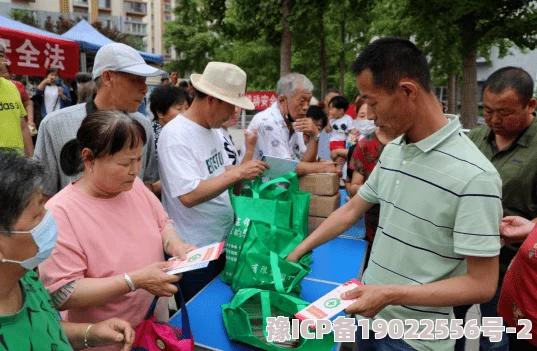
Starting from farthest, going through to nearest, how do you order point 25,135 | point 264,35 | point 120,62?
point 264,35, point 25,135, point 120,62

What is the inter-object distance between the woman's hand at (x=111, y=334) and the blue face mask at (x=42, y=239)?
0.35 m

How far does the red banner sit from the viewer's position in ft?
21.5

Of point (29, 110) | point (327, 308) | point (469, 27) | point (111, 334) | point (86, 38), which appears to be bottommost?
point (111, 334)

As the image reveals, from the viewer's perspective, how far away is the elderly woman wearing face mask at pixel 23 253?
1.07 metres

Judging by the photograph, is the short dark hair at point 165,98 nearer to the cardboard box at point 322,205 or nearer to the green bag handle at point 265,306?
the cardboard box at point 322,205

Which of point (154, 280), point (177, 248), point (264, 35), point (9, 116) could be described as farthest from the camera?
point (264, 35)

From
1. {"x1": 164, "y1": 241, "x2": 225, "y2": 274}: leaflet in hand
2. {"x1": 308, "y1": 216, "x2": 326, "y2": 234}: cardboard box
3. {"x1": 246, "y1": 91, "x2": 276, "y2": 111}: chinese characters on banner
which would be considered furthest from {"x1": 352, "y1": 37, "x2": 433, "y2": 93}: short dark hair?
{"x1": 246, "y1": 91, "x2": 276, "y2": 111}: chinese characters on banner

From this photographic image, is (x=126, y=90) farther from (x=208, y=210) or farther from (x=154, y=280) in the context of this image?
(x=154, y=280)

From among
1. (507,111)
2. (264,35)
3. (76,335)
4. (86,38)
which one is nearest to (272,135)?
(507,111)

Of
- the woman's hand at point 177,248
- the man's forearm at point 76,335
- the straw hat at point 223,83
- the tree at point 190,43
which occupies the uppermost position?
the tree at point 190,43

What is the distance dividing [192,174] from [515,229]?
1.64 meters

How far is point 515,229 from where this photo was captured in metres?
1.92

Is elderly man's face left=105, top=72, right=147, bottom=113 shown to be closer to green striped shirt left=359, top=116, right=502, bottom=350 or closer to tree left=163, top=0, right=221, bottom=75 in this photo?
green striped shirt left=359, top=116, right=502, bottom=350

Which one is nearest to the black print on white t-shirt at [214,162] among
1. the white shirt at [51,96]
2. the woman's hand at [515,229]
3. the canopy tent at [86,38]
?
the woman's hand at [515,229]
